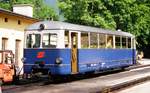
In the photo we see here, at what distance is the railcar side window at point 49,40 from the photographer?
2371cm

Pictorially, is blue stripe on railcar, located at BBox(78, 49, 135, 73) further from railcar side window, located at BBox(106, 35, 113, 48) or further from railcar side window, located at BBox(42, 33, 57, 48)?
railcar side window, located at BBox(42, 33, 57, 48)

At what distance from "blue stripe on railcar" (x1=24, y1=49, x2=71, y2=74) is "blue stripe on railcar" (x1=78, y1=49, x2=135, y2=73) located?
5.39 ft

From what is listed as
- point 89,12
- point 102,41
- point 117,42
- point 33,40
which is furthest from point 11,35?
point 89,12

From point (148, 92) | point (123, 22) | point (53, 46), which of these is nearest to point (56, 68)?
point (53, 46)

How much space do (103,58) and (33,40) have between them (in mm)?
6254

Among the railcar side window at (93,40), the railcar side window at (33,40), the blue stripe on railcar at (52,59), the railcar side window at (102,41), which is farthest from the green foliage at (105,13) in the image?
the blue stripe on railcar at (52,59)

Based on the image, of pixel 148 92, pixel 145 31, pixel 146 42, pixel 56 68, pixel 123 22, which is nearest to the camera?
pixel 148 92

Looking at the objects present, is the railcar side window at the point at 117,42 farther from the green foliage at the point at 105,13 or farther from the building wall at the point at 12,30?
the green foliage at the point at 105,13

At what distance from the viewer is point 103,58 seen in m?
29.3

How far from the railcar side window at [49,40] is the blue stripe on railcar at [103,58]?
196 centimetres

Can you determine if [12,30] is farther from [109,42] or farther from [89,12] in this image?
[89,12]

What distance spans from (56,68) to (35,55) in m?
1.40

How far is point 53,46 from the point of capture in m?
23.7

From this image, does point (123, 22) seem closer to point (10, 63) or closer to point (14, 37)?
point (14, 37)
